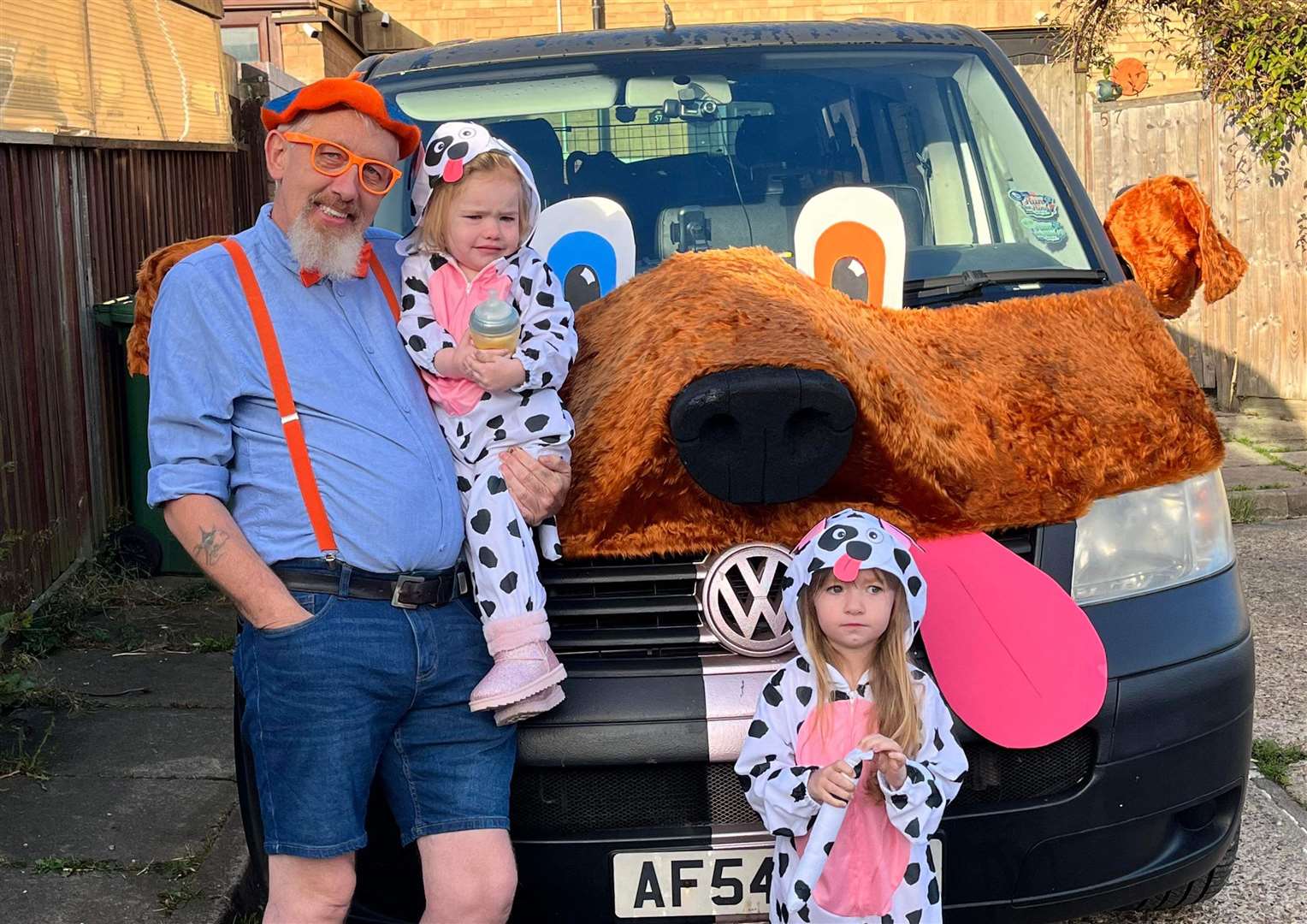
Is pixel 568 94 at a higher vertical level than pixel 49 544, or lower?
higher

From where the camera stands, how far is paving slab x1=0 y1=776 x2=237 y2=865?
3.86 meters

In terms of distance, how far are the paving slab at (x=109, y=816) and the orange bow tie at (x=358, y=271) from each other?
1864mm

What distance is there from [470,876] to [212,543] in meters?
0.75

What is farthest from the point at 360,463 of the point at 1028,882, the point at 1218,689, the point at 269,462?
the point at 1218,689

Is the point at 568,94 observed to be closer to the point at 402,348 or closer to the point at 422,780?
the point at 402,348

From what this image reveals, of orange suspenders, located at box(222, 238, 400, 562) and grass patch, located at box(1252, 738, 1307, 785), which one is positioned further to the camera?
grass patch, located at box(1252, 738, 1307, 785)

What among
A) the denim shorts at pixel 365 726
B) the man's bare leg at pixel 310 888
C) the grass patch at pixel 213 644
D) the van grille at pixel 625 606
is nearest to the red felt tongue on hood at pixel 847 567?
the van grille at pixel 625 606

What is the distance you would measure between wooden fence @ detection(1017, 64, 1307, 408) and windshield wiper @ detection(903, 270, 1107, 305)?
6747mm

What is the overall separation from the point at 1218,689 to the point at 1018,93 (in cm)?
182

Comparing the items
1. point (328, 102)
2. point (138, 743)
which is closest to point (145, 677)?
point (138, 743)

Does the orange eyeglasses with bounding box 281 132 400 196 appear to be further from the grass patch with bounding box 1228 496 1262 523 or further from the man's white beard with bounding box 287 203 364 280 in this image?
the grass patch with bounding box 1228 496 1262 523

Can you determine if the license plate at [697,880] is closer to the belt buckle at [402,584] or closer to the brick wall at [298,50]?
the belt buckle at [402,584]

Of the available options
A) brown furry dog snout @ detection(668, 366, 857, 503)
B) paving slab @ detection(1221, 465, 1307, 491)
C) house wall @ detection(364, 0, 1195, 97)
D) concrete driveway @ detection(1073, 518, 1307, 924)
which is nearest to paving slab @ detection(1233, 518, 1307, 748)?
concrete driveway @ detection(1073, 518, 1307, 924)

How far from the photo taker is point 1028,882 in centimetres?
280
